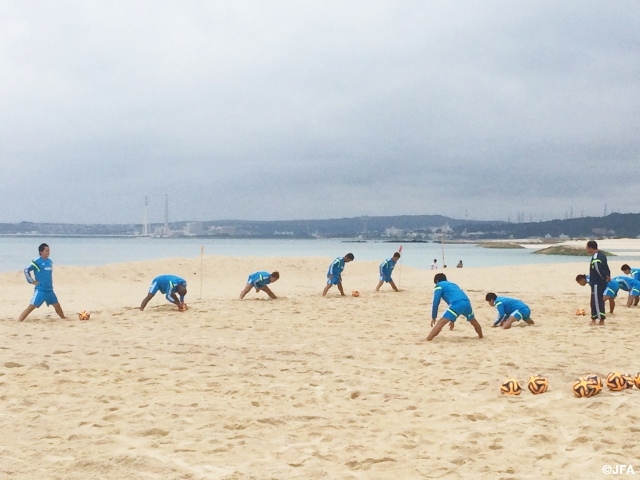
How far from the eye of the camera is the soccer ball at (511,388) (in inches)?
226

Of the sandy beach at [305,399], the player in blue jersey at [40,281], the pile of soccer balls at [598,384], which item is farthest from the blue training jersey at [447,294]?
the player in blue jersey at [40,281]

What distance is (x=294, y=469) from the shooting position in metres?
3.99

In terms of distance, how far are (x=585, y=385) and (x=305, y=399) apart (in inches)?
109

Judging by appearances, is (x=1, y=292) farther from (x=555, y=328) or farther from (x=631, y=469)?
(x=631, y=469)

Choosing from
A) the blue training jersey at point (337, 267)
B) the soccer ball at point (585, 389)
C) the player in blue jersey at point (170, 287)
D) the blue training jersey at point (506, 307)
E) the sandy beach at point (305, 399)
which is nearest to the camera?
the sandy beach at point (305, 399)

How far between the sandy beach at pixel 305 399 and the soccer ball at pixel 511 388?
7cm

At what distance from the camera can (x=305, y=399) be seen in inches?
227

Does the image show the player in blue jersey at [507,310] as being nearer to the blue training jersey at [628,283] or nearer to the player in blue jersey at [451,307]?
the player in blue jersey at [451,307]

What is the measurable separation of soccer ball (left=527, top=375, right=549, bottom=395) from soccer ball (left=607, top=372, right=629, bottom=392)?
1.95ft

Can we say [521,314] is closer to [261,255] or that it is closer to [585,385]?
[585,385]

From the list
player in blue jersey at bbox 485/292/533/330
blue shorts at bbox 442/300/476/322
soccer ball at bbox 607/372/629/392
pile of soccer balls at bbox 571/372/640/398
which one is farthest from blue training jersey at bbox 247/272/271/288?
soccer ball at bbox 607/372/629/392

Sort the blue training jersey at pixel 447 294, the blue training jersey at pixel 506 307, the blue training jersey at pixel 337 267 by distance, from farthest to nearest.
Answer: the blue training jersey at pixel 337 267, the blue training jersey at pixel 506 307, the blue training jersey at pixel 447 294

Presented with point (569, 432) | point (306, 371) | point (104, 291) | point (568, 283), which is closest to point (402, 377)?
point (306, 371)

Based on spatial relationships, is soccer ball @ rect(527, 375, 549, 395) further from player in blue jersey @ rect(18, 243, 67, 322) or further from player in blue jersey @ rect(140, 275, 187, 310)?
player in blue jersey @ rect(18, 243, 67, 322)
